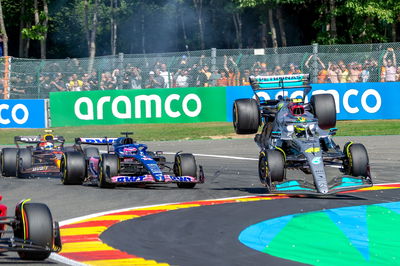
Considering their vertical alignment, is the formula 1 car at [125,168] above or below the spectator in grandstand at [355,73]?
below

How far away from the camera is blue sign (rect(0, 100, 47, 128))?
2855 cm

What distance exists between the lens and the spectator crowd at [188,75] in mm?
26812

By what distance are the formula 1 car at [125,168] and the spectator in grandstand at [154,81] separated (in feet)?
41.8

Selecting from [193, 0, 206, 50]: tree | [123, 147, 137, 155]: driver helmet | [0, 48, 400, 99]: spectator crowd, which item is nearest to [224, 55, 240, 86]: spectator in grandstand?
[0, 48, 400, 99]: spectator crowd

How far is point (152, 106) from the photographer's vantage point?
28.2m

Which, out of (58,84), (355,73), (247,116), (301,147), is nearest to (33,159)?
(247,116)

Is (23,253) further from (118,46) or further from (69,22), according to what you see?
(118,46)

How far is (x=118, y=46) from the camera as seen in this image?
2881 inches

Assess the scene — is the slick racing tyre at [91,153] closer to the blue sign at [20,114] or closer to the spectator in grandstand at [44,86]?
the blue sign at [20,114]

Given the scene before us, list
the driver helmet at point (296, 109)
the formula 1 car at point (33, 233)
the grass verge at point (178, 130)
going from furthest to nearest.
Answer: the grass verge at point (178, 130)
the driver helmet at point (296, 109)
the formula 1 car at point (33, 233)

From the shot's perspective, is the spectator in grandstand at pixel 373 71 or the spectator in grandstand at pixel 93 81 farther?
the spectator in grandstand at pixel 93 81

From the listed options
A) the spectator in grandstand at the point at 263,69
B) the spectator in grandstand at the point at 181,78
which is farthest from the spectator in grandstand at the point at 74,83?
the spectator in grandstand at the point at 263,69

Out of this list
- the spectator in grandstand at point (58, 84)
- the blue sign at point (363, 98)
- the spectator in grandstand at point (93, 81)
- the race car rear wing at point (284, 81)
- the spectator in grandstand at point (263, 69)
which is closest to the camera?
the race car rear wing at point (284, 81)

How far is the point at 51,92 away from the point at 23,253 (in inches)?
820
